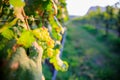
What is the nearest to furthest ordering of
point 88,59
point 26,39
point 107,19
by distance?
point 26,39
point 88,59
point 107,19

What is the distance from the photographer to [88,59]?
970 centimetres

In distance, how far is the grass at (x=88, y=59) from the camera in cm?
829

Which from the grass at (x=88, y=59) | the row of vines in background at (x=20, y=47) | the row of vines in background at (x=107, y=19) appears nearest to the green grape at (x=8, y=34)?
the row of vines in background at (x=20, y=47)

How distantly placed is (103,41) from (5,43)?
11.0m

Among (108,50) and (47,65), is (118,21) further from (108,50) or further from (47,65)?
(47,65)

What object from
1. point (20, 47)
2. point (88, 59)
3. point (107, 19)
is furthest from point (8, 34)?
point (107, 19)

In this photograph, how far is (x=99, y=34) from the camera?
42.6 feet

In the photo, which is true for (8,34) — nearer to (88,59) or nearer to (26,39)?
(26,39)

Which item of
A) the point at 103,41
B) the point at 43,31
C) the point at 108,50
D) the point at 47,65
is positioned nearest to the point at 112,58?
the point at 108,50

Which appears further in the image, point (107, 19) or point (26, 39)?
point (107, 19)

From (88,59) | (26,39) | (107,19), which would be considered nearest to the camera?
(26,39)

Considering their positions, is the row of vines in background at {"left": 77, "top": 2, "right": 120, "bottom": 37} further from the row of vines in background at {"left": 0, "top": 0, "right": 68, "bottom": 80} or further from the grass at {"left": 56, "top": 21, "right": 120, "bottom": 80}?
the row of vines in background at {"left": 0, "top": 0, "right": 68, "bottom": 80}

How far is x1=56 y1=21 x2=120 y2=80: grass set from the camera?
829 centimetres

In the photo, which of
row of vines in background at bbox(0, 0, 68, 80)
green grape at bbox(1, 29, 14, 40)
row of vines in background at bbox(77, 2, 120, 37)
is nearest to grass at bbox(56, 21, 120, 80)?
row of vines in background at bbox(77, 2, 120, 37)
